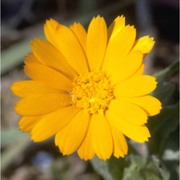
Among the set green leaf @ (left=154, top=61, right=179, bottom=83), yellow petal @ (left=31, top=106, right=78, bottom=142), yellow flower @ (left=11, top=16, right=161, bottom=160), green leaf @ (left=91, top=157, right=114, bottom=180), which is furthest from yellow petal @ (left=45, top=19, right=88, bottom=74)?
green leaf @ (left=91, top=157, right=114, bottom=180)

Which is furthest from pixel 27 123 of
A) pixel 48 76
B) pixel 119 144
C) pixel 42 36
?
pixel 42 36

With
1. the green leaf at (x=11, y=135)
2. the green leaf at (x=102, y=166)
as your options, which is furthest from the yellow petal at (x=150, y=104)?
the green leaf at (x=11, y=135)

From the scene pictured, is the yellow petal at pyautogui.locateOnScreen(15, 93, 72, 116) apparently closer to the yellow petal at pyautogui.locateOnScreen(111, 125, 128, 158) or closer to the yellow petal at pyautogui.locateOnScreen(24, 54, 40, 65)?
the yellow petal at pyautogui.locateOnScreen(24, 54, 40, 65)

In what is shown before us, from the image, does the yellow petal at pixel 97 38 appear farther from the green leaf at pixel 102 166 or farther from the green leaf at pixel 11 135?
the green leaf at pixel 11 135

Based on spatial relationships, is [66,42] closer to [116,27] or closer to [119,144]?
[116,27]

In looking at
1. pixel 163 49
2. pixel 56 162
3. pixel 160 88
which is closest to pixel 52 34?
pixel 160 88

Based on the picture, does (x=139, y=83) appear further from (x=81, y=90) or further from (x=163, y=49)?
(x=163, y=49)
